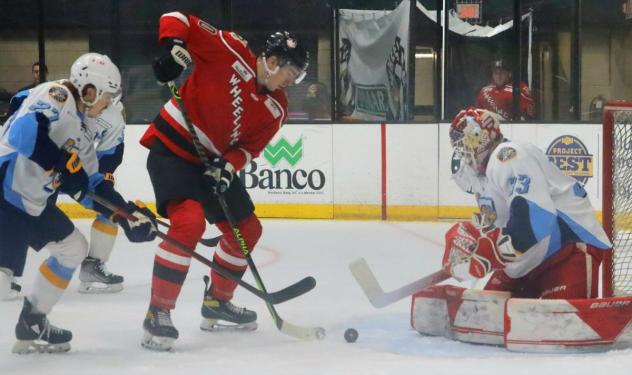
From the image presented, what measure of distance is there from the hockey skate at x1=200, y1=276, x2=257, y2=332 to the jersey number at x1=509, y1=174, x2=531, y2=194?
1.05 meters

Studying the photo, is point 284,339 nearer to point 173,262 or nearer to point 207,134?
point 173,262

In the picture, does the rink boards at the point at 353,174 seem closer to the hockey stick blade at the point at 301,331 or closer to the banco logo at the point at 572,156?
the banco logo at the point at 572,156

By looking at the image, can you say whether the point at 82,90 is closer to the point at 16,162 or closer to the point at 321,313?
the point at 16,162

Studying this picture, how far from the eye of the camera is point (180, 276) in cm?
313

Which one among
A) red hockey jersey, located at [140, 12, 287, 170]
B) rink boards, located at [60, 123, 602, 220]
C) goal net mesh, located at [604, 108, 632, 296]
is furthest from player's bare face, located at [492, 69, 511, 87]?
red hockey jersey, located at [140, 12, 287, 170]

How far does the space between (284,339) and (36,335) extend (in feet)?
2.58

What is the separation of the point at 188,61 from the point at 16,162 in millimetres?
601

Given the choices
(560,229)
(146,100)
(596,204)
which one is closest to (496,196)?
(560,229)

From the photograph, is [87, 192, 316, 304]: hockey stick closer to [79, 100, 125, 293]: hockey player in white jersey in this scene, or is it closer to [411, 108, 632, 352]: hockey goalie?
[411, 108, 632, 352]: hockey goalie

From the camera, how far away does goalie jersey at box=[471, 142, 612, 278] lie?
2.98 meters

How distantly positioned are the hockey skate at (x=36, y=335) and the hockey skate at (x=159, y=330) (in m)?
0.24

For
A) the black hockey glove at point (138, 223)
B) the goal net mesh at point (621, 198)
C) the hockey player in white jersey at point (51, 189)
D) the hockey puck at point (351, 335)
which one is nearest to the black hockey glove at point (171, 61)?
the hockey player in white jersey at point (51, 189)

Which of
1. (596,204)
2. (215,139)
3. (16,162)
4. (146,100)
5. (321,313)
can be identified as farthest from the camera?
(146,100)

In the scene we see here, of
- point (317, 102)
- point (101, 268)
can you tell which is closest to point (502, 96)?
point (317, 102)
